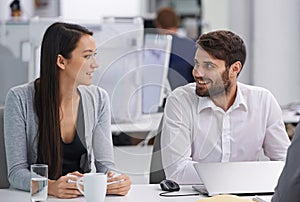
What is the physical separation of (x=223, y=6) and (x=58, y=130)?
4991 mm

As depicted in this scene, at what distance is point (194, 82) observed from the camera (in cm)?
224

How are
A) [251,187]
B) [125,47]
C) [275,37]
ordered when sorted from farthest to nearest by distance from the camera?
[275,37]
[125,47]
[251,187]

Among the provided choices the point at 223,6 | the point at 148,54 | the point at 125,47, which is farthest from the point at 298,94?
the point at 223,6

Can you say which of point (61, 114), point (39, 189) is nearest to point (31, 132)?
point (61, 114)

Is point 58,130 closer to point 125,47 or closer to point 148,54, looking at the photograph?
point 148,54

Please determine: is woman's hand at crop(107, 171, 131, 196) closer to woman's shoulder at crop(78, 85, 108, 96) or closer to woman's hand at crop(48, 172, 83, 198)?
woman's hand at crop(48, 172, 83, 198)

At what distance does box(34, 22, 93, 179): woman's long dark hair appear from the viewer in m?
2.14

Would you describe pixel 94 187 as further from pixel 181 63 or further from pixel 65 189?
pixel 181 63

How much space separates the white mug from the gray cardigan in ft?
0.98

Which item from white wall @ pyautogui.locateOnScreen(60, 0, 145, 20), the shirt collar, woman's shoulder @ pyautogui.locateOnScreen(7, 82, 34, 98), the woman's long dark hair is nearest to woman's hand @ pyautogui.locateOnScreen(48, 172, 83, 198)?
the woman's long dark hair

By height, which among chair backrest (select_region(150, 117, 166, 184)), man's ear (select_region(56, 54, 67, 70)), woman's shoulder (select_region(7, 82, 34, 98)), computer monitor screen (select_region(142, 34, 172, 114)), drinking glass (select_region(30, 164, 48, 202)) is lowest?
chair backrest (select_region(150, 117, 166, 184))

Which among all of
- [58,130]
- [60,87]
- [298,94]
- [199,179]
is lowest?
[298,94]

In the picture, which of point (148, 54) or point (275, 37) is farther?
point (275, 37)

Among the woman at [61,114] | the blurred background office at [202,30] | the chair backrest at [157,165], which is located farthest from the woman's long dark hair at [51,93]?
the chair backrest at [157,165]
